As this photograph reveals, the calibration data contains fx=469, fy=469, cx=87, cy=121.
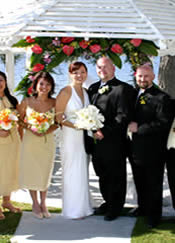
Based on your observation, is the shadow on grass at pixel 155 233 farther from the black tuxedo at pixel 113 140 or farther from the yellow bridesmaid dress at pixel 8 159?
the yellow bridesmaid dress at pixel 8 159

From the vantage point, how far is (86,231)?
550cm

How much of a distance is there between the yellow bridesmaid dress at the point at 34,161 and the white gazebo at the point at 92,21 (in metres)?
1.01

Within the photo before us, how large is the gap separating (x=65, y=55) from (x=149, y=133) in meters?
1.63

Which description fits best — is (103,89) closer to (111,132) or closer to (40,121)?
(111,132)

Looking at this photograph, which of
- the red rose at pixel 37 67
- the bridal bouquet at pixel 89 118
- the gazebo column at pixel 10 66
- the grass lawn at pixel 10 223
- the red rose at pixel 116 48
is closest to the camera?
the grass lawn at pixel 10 223

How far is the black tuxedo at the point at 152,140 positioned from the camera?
5.44m

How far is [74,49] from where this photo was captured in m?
6.24

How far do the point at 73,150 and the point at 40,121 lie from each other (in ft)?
2.00

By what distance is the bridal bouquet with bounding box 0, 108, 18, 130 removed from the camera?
Answer: 555 cm

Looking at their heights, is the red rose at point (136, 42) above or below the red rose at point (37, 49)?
above

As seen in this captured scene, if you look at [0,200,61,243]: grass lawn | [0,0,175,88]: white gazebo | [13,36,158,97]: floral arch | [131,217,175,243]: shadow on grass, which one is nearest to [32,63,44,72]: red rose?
[13,36,158,97]: floral arch

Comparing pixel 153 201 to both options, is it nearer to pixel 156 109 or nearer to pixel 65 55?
pixel 156 109

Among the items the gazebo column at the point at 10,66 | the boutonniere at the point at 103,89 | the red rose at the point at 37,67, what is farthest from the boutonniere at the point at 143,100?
the gazebo column at the point at 10,66

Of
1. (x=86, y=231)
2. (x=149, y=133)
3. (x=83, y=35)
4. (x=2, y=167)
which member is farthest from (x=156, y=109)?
(x=2, y=167)
